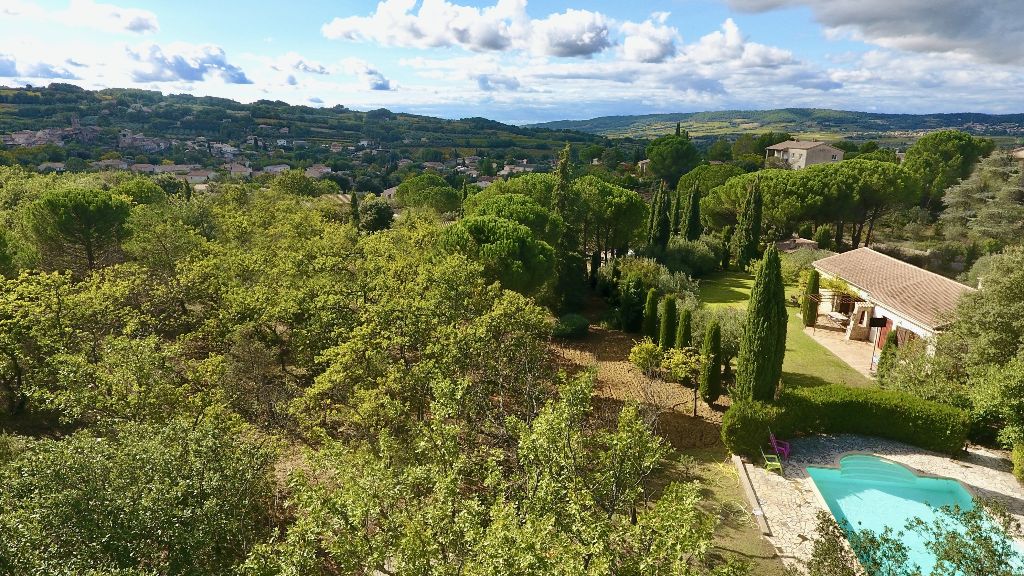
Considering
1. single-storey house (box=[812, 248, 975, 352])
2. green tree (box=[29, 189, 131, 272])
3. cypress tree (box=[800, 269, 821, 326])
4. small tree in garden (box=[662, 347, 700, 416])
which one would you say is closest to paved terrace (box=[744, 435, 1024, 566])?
small tree in garden (box=[662, 347, 700, 416])

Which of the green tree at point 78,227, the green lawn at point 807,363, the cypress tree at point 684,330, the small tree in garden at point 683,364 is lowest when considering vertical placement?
the green lawn at point 807,363

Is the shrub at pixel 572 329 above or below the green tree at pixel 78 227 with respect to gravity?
below

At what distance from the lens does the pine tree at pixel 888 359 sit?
20.8 meters

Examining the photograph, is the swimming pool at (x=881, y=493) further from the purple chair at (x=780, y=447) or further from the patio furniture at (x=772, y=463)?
the patio furniture at (x=772, y=463)

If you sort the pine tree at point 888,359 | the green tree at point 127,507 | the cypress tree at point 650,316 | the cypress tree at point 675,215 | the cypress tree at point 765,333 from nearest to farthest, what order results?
the green tree at point 127,507 → the cypress tree at point 765,333 → the pine tree at point 888,359 → the cypress tree at point 650,316 → the cypress tree at point 675,215

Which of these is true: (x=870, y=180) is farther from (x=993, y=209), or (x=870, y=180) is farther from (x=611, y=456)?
(x=611, y=456)

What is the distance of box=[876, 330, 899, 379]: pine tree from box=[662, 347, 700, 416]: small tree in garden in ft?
23.6

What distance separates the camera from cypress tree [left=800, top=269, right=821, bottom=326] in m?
29.1

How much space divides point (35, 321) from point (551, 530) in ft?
57.9

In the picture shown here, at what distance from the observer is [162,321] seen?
20734 mm

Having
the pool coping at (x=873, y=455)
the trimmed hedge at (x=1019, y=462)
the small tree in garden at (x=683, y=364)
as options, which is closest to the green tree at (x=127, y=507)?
the small tree in garden at (x=683, y=364)

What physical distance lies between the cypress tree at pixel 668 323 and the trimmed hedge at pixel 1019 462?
11.7m

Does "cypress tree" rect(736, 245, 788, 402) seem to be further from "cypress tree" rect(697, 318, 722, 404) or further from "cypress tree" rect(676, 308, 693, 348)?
"cypress tree" rect(676, 308, 693, 348)

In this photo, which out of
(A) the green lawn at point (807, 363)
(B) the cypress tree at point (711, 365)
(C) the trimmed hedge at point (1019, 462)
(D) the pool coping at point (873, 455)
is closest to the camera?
(D) the pool coping at point (873, 455)
